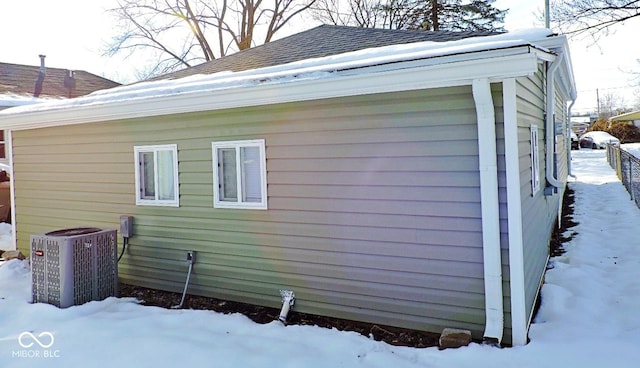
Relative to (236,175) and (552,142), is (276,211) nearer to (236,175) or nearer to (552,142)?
(236,175)

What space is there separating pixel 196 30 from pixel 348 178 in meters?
19.9

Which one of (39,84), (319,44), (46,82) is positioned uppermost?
(46,82)

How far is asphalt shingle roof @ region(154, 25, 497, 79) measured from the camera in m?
5.89

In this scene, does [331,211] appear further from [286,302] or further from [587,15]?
[587,15]

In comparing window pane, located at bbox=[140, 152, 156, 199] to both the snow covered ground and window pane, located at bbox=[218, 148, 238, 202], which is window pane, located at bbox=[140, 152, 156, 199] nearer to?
window pane, located at bbox=[218, 148, 238, 202]

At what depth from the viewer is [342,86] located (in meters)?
4.07

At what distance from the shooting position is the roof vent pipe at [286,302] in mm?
4547

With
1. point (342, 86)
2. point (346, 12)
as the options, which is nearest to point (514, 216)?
point (342, 86)

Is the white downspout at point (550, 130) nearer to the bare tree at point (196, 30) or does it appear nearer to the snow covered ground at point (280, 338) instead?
the snow covered ground at point (280, 338)

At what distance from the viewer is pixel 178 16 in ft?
71.7

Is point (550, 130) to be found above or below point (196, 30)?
below

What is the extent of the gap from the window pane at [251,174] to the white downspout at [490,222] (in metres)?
2.21

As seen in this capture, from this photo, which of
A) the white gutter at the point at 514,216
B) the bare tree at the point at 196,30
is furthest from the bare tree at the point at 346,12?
the white gutter at the point at 514,216
